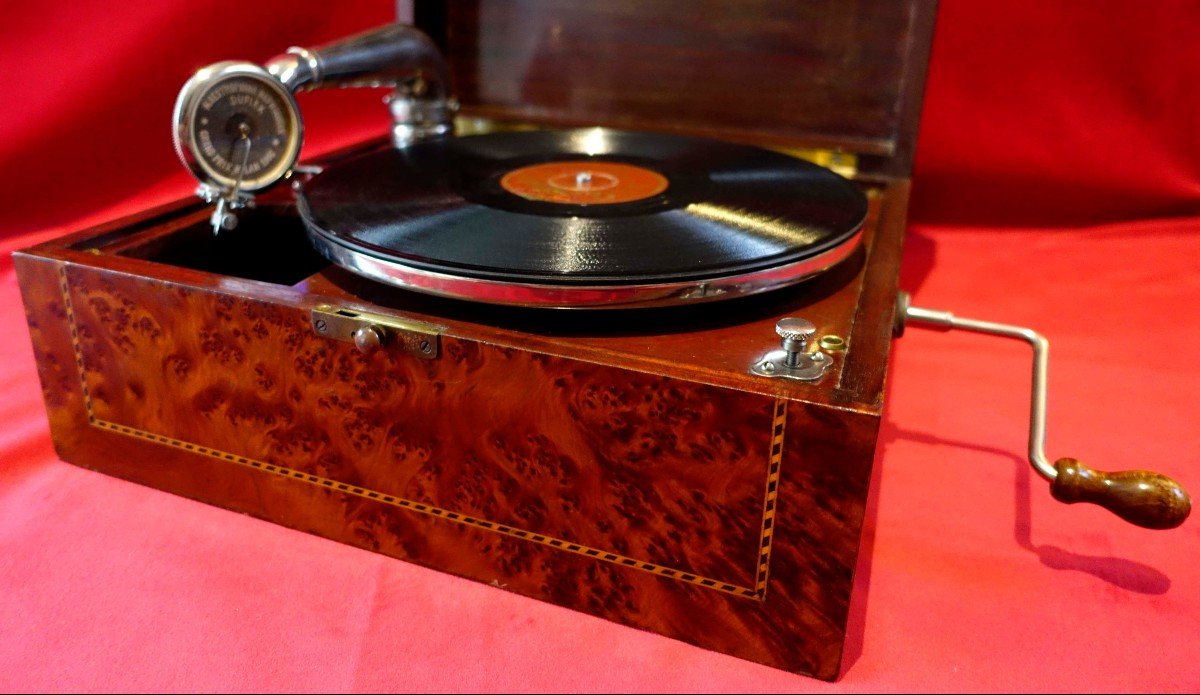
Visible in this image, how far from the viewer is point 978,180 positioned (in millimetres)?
1878

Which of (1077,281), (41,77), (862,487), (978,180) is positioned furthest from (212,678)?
(978,180)

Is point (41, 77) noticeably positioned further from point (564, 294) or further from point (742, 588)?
point (742, 588)

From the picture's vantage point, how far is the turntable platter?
857mm

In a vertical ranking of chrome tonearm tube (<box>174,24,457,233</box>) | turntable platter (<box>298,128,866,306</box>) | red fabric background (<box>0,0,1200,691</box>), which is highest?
chrome tonearm tube (<box>174,24,457,233</box>)

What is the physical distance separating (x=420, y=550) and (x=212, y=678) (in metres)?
0.21

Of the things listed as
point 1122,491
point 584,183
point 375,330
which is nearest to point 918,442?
point 1122,491

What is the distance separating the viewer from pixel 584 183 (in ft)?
3.69

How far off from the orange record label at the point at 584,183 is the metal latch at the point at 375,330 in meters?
0.29

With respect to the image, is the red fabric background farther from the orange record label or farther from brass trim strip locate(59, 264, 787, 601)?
the orange record label

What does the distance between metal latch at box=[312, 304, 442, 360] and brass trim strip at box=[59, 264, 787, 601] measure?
6.2 inches

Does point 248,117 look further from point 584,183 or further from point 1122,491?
point 1122,491

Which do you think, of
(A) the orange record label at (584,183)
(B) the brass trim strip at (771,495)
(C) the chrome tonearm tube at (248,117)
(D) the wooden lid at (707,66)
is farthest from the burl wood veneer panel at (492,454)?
(D) the wooden lid at (707,66)

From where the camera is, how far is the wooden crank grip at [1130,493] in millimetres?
817

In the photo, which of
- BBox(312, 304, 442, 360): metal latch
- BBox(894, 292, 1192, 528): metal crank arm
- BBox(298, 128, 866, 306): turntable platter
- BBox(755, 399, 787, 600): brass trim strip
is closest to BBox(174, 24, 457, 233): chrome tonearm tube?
BBox(298, 128, 866, 306): turntable platter
